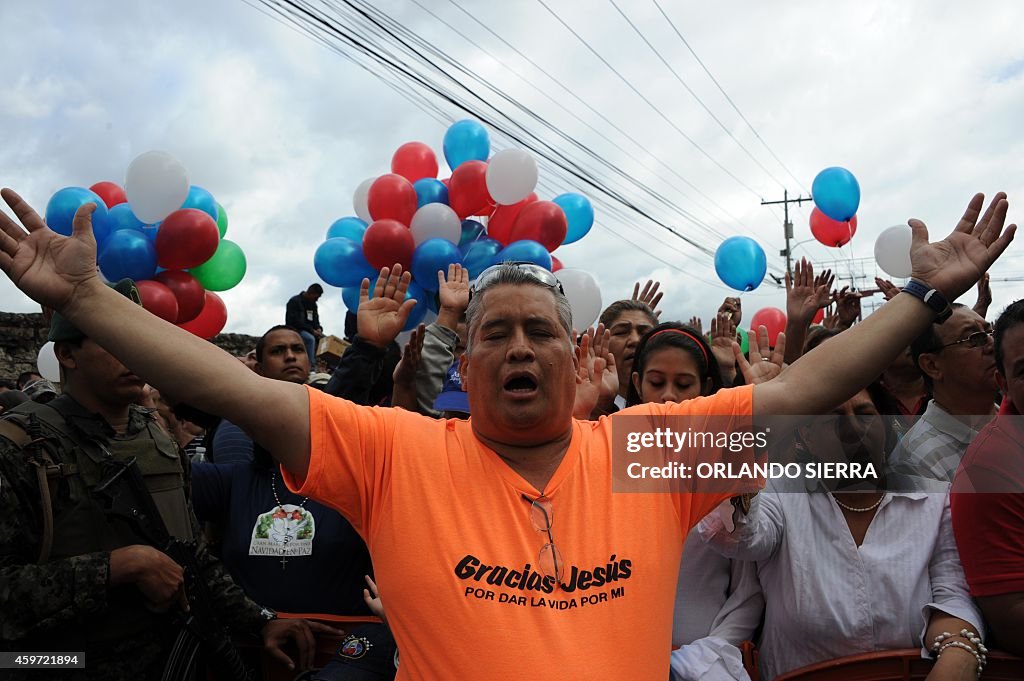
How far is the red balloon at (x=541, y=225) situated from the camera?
5.88 metres

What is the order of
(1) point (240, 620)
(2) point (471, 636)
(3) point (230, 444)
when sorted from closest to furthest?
(2) point (471, 636), (1) point (240, 620), (3) point (230, 444)

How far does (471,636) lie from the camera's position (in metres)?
1.47

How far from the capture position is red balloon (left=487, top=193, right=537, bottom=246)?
6.08 meters

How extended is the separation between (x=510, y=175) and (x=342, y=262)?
1.46m

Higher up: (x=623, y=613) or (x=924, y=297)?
(x=924, y=297)

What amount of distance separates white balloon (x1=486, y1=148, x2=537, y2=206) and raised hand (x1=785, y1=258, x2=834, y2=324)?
2417mm

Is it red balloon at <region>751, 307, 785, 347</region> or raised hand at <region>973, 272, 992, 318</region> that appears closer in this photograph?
raised hand at <region>973, 272, 992, 318</region>

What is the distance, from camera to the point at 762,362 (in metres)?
3.05

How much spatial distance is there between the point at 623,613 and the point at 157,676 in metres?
1.74

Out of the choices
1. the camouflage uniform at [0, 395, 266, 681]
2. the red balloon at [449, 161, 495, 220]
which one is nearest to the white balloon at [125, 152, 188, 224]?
the red balloon at [449, 161, 495, 220]

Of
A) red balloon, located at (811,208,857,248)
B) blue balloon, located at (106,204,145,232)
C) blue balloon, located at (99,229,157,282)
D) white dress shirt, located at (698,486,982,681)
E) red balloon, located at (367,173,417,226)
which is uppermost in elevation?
red balloon, located at (811,208,857,248)

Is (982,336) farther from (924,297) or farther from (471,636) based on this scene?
(471,636)

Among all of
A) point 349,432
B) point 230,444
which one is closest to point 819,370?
point 349,432

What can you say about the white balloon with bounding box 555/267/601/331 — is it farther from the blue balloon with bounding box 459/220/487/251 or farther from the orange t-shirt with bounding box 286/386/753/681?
the orange t-shirt with bounding box 286/386/753/681
